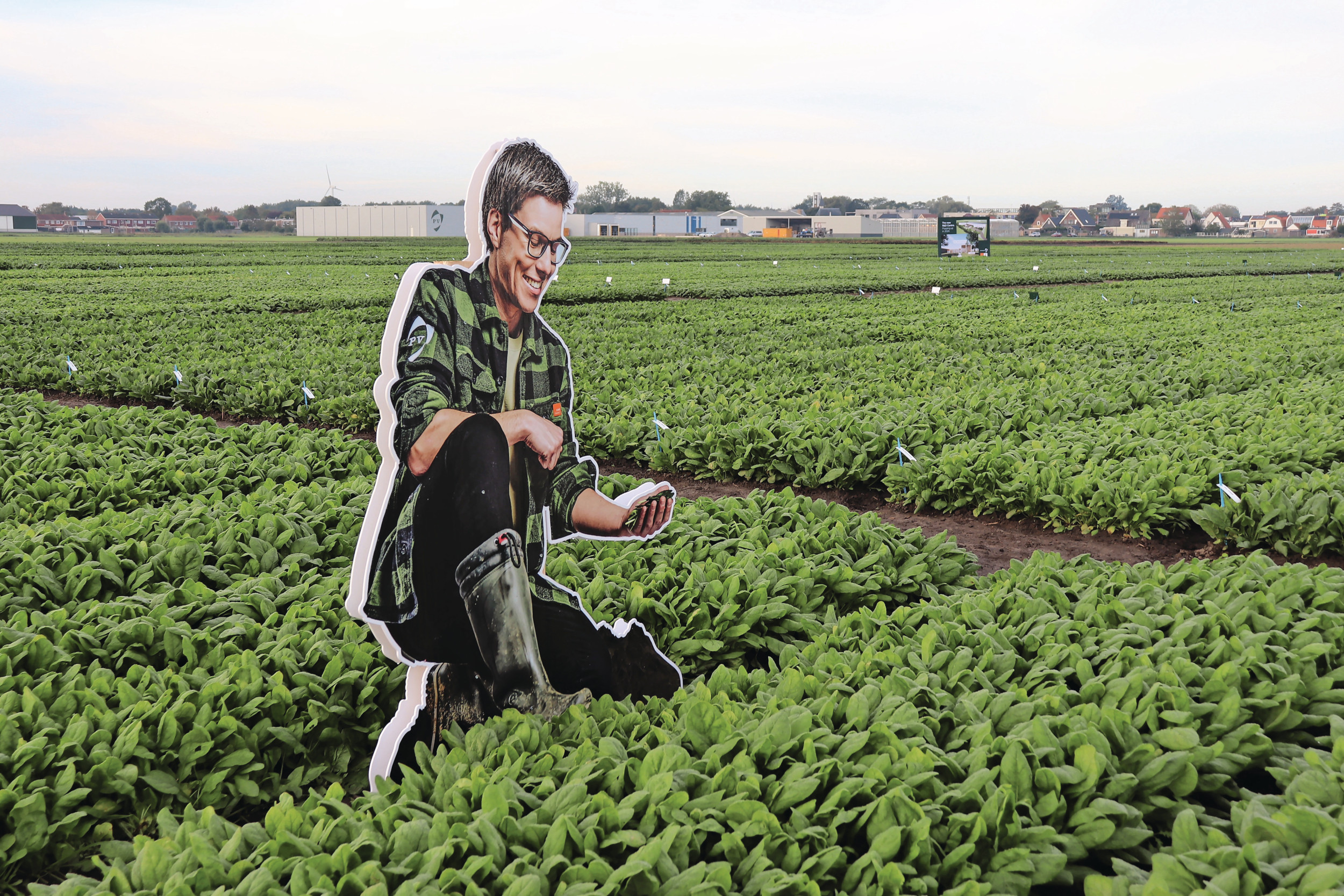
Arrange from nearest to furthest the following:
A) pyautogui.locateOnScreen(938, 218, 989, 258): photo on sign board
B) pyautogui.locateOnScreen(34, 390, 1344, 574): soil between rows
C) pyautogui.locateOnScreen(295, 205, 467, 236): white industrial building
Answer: pyautogui.locateOnScreen(34, 390, 1344, 574): soil between rows → pyautogui.locateOnScreen(938, 218, 989, 258): photo on sign board → pyautogui.locateOnScreen(295, 205, 467, 236): white industrial building

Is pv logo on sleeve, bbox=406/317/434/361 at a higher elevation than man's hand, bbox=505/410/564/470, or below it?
higher

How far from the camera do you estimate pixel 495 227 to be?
3.61 metres

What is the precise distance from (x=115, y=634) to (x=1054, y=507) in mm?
6365

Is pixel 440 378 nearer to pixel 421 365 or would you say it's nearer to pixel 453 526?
pixel 421 365

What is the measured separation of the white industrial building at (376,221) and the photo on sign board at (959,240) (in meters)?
49.3

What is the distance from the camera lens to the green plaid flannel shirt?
3352 mm

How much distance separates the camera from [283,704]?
158 inches

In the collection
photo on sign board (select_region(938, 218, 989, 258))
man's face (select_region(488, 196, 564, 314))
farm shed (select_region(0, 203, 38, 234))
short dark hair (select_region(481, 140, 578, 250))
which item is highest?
farm shed (select_region(0, 203, 38, 234))

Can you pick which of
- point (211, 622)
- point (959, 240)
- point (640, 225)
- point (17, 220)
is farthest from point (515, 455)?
point (17, 220)

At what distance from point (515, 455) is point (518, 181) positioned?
1.07 meters

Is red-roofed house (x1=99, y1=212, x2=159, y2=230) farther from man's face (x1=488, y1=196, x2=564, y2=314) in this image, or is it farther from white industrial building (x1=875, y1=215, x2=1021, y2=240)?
man's face (x1=488, y1=196, x2=564, y2=314)

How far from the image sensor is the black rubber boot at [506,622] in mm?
3615

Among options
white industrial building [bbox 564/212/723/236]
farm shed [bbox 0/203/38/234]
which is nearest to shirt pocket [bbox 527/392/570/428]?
white industrial building [bbox 564/212/723/236]

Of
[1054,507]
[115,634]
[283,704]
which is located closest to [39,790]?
[283,704]
